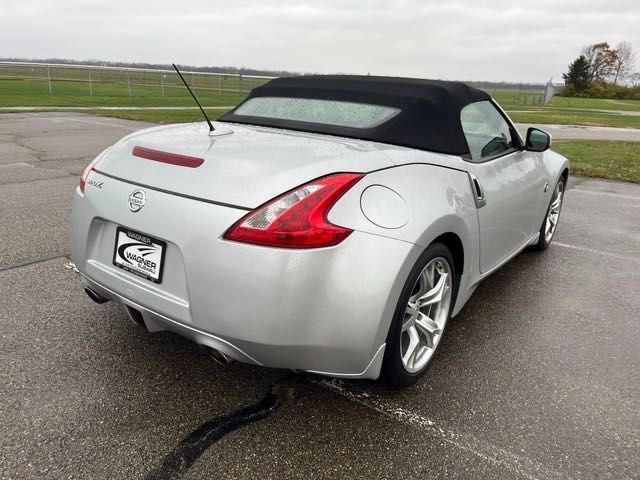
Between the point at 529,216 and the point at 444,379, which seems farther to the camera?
the point at 529,216

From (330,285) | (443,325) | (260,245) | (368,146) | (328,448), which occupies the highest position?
(368,146)

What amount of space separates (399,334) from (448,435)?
1.55ft

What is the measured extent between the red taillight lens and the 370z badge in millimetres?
390

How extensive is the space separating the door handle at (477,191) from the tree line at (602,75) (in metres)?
69.4

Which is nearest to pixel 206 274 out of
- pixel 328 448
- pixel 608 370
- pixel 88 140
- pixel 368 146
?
pixel 328 448

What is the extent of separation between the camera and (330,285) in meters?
1.98

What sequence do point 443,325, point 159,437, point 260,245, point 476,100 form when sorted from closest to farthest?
1. point 260,245
2. point 159,437
3. point 443,325
4. point 476,100

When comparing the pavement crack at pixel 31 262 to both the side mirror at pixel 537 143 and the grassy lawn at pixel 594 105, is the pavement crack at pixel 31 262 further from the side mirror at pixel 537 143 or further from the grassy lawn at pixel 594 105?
the grassy lawn at pixel 594 105

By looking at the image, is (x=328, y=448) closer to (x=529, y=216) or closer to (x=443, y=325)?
(x=443, y=325)

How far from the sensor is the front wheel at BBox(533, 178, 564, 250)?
464 cm

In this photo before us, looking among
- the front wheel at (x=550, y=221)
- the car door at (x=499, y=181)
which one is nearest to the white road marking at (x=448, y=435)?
the car door at (x=499, y=181)

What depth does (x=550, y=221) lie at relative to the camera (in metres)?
4.84

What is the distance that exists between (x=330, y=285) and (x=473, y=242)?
1154 millimetres

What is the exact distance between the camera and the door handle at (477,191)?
2.81 m
